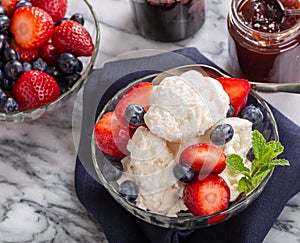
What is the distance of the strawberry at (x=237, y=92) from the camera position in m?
1.45

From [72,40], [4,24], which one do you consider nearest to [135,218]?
[72,40]

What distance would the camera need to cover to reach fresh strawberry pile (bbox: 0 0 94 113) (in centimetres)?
157

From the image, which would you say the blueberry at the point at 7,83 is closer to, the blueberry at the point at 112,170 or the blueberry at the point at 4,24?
the blueberry at the point at 4,24

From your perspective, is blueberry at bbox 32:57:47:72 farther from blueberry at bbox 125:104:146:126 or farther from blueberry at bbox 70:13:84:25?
blueberry at bbox 125:104:146:126

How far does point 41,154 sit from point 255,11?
56cm

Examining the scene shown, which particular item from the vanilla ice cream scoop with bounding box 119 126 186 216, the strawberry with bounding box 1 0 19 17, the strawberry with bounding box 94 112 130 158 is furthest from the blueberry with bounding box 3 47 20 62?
the vanilla ice cream scoop with bounding box 119 126 186 216

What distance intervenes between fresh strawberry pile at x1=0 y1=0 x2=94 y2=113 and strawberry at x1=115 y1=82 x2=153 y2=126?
174mm

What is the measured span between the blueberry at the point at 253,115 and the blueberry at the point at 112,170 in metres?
0.26

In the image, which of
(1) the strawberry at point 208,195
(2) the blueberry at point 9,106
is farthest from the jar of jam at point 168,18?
(1) the strawberry at point 208,195

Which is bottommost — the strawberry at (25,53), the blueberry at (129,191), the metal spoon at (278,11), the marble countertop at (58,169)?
the marble countertop at (58,169)

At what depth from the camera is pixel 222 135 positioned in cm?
135

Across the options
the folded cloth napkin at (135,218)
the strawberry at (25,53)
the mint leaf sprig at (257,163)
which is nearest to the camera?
the mint leaf sprig at (257,163)

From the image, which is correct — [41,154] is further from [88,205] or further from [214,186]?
[214,186]

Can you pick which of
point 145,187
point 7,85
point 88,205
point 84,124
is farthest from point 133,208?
point 7,85
